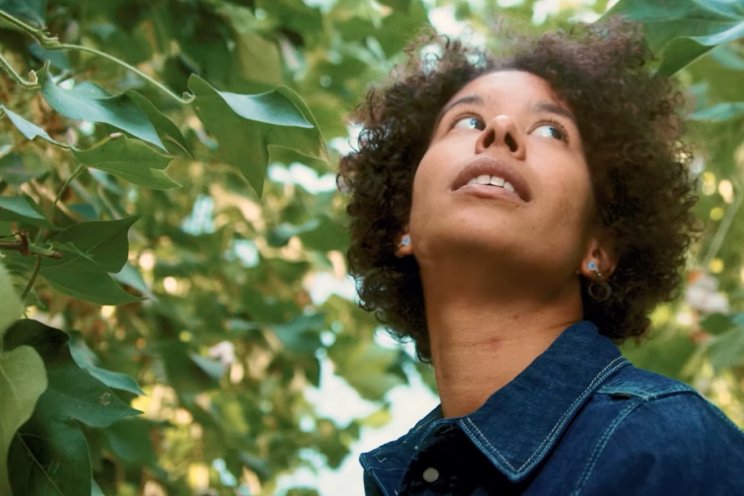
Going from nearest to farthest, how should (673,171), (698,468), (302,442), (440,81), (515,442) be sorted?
(698,468) → (515,442) → (673,171) → (440,81) → (302,442)

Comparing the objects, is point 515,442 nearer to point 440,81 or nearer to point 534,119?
point 534,119

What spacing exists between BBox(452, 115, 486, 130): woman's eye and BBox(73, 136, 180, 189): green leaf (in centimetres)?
42

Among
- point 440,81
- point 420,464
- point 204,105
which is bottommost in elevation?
point 420,464

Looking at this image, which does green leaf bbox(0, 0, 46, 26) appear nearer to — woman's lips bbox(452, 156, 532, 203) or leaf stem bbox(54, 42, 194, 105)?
leaf stem bbox(54, 42, 194, 105)

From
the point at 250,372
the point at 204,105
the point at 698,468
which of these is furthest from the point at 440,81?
the point at 250,372

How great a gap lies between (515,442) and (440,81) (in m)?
0.60

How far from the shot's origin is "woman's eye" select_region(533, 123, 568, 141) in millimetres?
1261

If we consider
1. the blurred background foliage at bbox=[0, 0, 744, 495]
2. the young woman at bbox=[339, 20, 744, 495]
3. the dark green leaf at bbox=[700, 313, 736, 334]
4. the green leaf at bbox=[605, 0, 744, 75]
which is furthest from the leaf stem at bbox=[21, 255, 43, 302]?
the dark green leaf at bbox=[700, 313, 736, 334]

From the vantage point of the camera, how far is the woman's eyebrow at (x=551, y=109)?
1283mm

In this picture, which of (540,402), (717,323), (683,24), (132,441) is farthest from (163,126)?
(717,323)

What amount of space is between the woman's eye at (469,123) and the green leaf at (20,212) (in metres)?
0.46

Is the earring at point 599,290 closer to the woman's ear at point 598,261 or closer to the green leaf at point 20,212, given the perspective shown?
the woman's ear at point 598,261

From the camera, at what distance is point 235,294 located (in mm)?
2455

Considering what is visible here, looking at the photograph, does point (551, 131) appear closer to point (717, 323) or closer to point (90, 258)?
point (90, 258)
